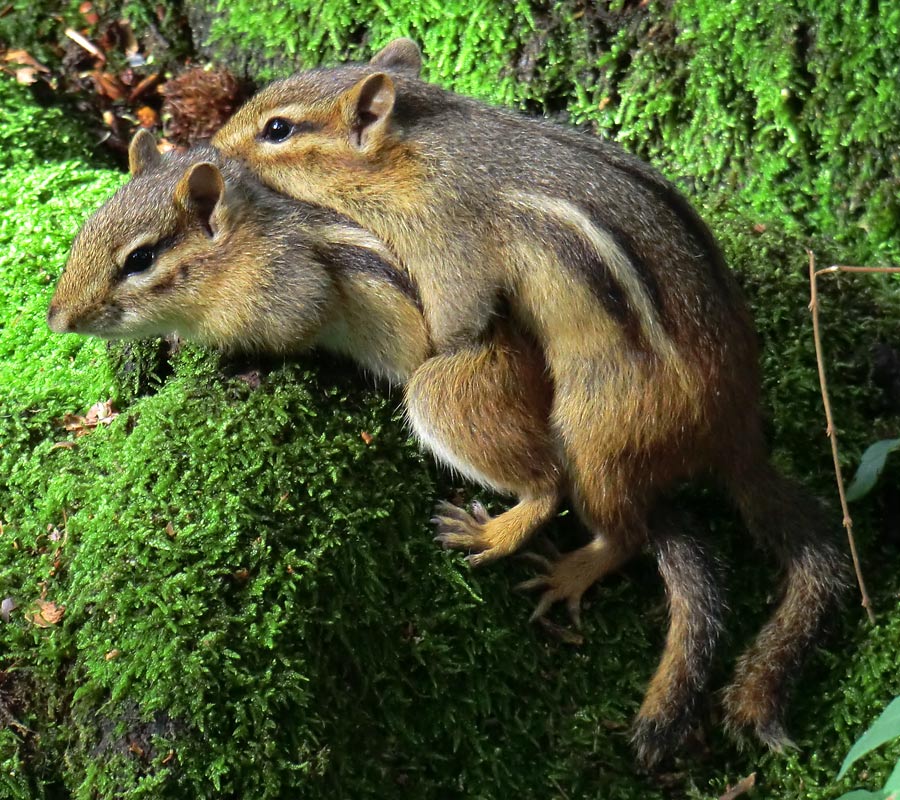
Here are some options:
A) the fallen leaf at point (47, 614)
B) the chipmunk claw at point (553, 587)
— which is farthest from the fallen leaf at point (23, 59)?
the chipmunk claw at point (553, 587)

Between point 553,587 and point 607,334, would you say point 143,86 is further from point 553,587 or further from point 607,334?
point 553,587

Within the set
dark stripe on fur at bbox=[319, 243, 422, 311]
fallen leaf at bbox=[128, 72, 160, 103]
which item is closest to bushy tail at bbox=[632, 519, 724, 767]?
dark stripe on fur at bbox=[319, 243, 422, 311]

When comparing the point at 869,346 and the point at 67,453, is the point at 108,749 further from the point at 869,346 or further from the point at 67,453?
the point at 869,346

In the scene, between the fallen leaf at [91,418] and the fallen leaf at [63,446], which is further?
the fallen leaf at [91,418]

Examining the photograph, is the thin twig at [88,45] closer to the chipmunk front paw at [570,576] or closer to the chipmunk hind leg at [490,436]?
the chipmunk hind leg at [490,436]

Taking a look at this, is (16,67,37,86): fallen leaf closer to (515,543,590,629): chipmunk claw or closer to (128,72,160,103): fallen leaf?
(128,72,160,103): fallen leaf

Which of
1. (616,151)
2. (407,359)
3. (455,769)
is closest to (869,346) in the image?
(616,151)
